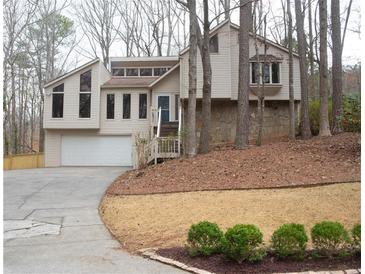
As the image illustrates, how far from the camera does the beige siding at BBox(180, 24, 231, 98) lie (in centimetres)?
1867

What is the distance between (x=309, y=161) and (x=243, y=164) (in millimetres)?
1832

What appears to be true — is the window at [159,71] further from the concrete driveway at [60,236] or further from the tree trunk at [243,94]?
the concrete driveway at [60,236]

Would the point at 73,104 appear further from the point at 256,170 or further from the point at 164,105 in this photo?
the point at 256,170

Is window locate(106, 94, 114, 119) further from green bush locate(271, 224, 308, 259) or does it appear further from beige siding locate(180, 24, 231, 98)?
green bush locate(271, 224, 308, 259)

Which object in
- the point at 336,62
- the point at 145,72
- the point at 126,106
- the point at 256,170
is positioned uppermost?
the point at 145,72

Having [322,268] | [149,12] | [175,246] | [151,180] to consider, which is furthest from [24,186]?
[149,12]

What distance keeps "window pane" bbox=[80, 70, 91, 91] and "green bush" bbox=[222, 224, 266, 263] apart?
17012 mm

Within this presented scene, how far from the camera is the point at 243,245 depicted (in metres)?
4.34

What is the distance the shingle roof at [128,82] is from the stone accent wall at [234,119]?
278cm

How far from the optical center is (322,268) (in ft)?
13.9

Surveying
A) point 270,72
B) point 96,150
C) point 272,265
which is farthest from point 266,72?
point 272,265

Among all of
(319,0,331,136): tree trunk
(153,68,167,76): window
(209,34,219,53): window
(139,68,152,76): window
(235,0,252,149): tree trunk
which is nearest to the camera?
(235,0,252,149): tree trunk

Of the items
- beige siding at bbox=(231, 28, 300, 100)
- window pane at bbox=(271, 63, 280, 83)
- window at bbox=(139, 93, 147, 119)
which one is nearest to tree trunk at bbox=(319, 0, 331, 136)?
beige siding at bbox=(231, 28, 300, 100)

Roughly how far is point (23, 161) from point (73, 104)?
4070 mm
